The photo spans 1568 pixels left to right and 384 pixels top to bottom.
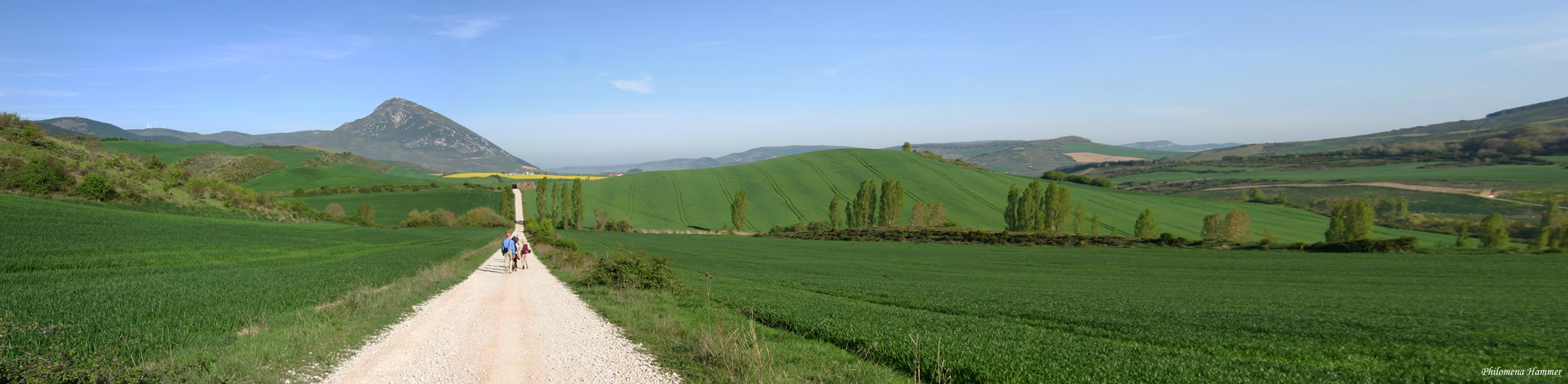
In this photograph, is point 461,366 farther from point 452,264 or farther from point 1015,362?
point 452,264

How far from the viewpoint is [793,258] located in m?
47.5

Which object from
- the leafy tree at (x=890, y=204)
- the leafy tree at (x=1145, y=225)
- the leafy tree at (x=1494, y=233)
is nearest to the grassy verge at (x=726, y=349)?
the leafy tree at (x=890, y=204)

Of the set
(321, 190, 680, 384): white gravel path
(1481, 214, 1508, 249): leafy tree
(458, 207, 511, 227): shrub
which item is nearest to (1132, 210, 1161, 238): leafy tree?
(1481, 214, 1508, 249): leafy tree

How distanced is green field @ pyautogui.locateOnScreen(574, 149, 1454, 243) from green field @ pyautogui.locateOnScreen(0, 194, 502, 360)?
65.5 m

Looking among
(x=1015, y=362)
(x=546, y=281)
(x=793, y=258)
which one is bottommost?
(x=793, y=258)

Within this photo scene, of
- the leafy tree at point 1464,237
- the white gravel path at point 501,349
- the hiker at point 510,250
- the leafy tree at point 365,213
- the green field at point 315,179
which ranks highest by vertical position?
the green field at point 315,179

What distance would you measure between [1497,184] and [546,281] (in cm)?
16773

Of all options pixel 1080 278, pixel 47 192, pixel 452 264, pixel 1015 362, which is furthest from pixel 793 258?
pixel 47 192

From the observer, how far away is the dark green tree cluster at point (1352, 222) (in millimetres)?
67750

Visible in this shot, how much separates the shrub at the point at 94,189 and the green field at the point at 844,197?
60.4m

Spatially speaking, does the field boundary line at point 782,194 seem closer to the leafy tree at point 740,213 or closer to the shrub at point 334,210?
the leafy tree at point 740,213

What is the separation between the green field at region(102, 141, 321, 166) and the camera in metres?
123

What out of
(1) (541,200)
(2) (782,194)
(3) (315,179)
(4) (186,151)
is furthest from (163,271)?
(4) (186,151)

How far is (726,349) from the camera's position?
9.53 metres
